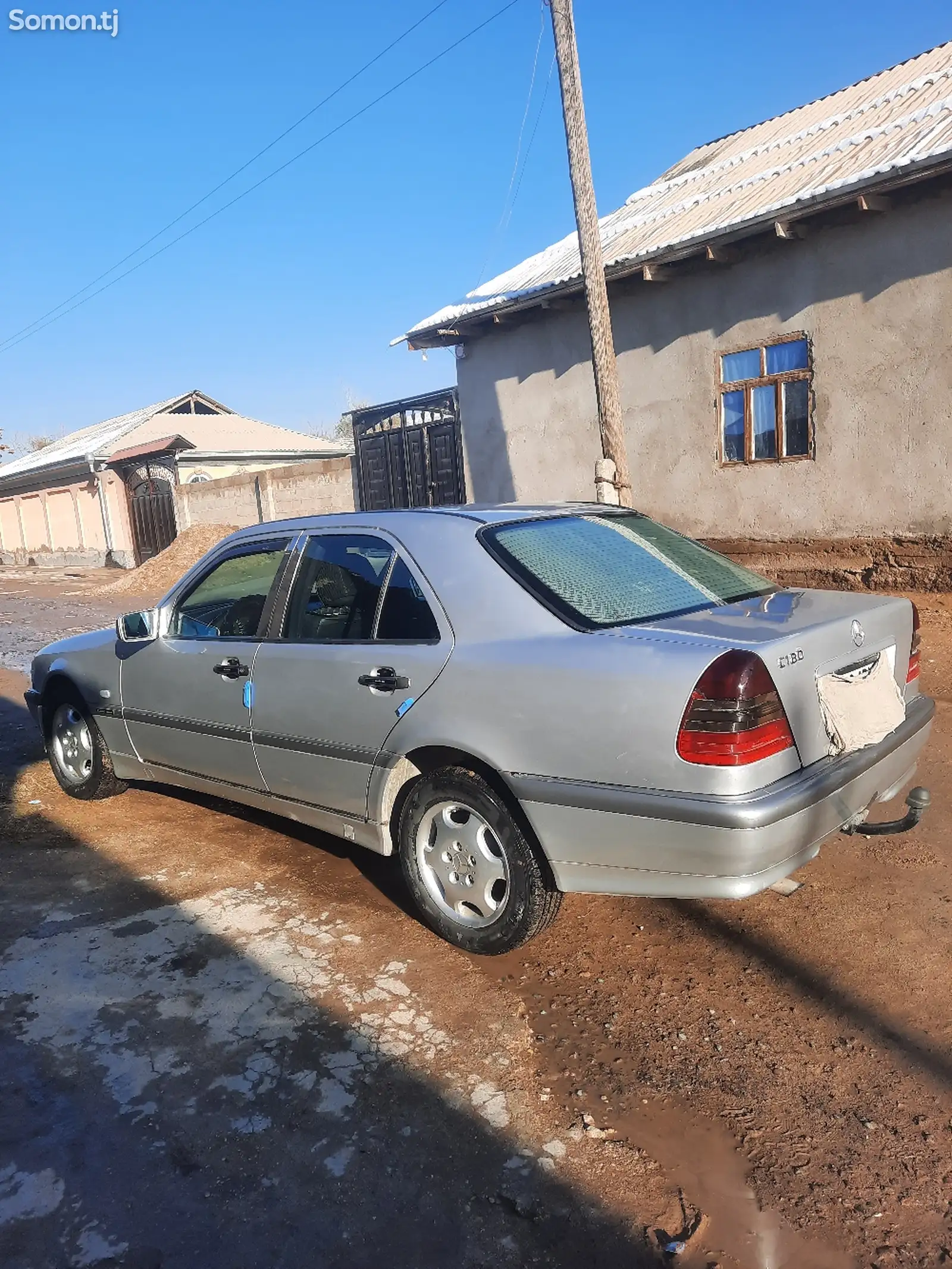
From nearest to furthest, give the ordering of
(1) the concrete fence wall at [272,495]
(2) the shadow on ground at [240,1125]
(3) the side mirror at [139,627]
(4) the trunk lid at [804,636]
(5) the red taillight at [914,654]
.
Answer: (2) the shadow on ground at [240,1125] → (4) the trunk lid at [804,636] → (5) the red taillight at [914,654] → (3) the side mirror at [139,627] → (1) the concrete fence wall at [272,495]

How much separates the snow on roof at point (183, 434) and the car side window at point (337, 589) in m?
21.8

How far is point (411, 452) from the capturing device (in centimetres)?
1636

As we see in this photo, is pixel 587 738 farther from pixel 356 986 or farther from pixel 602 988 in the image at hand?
pixel 356 986

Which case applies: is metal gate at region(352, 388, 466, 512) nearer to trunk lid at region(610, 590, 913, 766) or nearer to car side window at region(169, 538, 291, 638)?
car side window at region(169, 538, 291, 638)

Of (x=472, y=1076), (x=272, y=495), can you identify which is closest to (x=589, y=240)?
(x=472, y=1076)

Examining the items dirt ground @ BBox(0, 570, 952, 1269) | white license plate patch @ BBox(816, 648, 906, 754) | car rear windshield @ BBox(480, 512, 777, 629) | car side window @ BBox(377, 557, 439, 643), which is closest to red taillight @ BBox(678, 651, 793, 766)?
white license plate patch @ BBox(816, 648, 906, 754)

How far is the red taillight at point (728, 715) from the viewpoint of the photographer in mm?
2674

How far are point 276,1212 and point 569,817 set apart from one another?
1.33 meters

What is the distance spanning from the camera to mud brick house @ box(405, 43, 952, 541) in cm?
880

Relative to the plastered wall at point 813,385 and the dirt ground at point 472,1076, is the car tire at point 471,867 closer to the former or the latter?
the dirt ground at point 472,1076

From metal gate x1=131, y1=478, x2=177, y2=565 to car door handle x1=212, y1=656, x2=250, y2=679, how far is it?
2068cm

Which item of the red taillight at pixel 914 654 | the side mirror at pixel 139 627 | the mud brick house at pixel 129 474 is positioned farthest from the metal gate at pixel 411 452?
the red taillight at pixel 914 654

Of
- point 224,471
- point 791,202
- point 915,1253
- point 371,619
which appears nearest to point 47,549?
point 224,471

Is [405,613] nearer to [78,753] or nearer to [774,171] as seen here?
[78,753]
